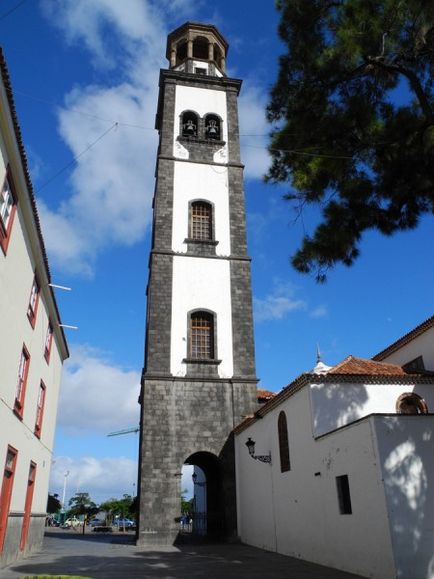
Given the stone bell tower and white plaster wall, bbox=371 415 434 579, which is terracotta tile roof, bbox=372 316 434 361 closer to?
the stone bell tower

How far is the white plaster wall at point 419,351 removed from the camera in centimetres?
1600

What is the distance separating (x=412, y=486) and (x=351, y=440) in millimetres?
1415

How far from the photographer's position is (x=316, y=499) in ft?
36.4

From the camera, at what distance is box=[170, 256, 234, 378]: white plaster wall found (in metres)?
18.5

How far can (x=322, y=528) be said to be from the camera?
10.8 metres

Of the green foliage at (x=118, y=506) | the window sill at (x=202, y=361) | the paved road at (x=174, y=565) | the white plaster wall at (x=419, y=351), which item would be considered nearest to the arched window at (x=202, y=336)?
the window sill at (x=202, y=361)

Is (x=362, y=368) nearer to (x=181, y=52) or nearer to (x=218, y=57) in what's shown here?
(x=218, y=57)

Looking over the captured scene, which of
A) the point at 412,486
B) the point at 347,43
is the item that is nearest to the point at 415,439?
the point at 412,486

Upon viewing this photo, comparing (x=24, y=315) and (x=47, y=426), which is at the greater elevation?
(x=24, y=315)

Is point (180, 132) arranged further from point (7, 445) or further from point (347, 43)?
point (7, 445)

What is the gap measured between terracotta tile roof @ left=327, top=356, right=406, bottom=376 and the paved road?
4.75 m

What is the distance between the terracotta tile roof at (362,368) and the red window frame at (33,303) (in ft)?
25.0

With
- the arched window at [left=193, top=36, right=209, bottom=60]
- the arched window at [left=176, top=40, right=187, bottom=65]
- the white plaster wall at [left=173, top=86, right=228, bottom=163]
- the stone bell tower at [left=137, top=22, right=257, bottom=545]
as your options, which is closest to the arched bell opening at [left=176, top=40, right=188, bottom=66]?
the arched window at [left=176, top=40, right=187, bottom=65]

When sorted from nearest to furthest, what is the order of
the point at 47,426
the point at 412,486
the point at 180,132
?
the point at 412,486
the point at 47,426
the point at 180,132
